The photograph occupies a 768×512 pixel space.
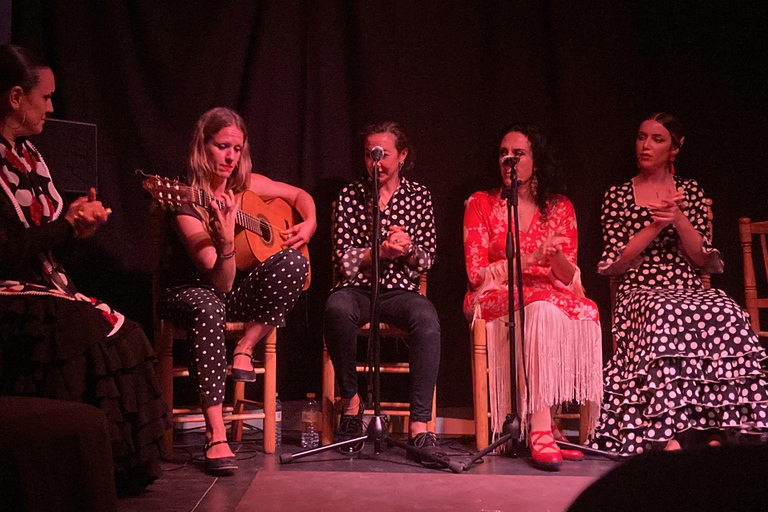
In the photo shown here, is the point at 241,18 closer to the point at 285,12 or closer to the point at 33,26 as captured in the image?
the point at 285,12

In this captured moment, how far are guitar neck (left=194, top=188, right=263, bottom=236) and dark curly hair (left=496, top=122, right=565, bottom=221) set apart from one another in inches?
52.4

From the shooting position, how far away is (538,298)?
11.2 feet

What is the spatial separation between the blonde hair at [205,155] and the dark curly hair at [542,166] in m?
1.31

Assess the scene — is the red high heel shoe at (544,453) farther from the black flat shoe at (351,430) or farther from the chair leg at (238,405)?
the chair leg at (238,405)

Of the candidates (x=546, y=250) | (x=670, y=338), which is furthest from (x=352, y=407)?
(x=670, y=338)

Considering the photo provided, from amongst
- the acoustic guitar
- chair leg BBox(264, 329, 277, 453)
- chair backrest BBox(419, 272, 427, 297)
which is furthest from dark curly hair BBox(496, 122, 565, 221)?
chair leg BBox(264, 329, 277, 453)

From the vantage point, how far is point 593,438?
11.2ft

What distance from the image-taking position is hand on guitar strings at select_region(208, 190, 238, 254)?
301 cm

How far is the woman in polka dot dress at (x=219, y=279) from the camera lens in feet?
10.0

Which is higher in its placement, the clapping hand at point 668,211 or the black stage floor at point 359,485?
the clapping hand at point 668,211

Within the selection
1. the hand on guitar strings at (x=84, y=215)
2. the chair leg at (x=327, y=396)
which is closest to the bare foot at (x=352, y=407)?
the chair leg at (x=327, y=396)

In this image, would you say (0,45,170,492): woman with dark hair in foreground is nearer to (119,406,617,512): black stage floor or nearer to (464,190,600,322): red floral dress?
(119,406,617,512): black stage floor

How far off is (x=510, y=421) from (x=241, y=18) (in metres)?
2.45

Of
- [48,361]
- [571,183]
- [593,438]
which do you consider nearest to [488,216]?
[571,183]
